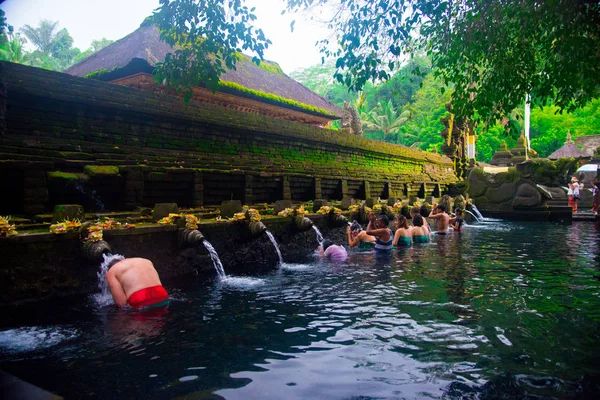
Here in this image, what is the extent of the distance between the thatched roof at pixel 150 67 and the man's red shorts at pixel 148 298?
412 inches

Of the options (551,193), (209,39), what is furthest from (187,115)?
(551,193)

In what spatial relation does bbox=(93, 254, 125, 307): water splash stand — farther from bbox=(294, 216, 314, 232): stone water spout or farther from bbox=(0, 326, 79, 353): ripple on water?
bbox=(294, 216, 314, 232): stone water spout

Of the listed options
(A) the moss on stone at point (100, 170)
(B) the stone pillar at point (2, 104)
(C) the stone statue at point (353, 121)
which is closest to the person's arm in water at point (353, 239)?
(A) the moss on stone at point (100, 170)

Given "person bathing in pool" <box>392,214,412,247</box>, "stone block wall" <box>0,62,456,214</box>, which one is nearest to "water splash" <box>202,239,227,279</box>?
"stone block wall" <box>0,62,456,214</box>

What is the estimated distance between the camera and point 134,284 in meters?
5.04

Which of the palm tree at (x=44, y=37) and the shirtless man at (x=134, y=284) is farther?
the palm tree at (x=44, y=37)

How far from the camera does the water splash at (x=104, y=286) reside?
543 cm

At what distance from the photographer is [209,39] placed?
7.66m

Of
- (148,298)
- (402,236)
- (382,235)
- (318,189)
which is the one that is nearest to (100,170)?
(148,298)

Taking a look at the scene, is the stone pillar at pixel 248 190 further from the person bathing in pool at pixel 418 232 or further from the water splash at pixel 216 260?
the person bathing in pool at pixel 418 232

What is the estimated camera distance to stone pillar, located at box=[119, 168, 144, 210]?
8711 mm

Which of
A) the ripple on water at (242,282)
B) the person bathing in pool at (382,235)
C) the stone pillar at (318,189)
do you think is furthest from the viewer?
the stone pillar at (318,189)

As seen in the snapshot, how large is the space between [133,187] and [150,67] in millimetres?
6422

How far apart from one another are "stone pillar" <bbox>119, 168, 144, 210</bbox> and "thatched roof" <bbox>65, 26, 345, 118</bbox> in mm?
6190
